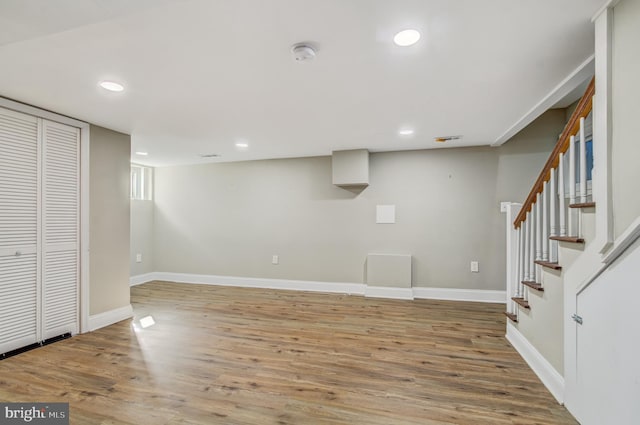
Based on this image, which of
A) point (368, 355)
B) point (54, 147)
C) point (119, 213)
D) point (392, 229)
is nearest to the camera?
point (368, 355)

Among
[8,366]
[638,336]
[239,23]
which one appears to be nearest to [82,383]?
[8,366]

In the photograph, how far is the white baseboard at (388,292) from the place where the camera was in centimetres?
420

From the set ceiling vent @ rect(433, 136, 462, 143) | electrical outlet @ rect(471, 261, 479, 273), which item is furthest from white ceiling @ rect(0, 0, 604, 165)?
electrical outlet @ rect(471, 261, 479, 273)

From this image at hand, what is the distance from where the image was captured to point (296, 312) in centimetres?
364

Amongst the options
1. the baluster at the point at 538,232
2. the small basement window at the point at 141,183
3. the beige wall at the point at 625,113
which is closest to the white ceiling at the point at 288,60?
the beige wall at the point at 625,113

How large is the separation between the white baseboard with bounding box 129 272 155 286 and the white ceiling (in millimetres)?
3040

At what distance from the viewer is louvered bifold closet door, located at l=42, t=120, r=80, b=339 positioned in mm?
2727

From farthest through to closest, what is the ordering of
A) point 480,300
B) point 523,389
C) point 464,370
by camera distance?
point 480,300
point 464,370
point 523,389

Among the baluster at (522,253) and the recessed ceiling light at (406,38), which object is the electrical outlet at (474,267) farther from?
the recessed ceiling light at (406,38)

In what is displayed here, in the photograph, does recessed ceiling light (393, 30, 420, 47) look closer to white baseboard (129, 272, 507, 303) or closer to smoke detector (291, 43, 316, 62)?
smoke detector (291, 43, 316, 62)

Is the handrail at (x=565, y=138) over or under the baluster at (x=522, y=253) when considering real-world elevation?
over

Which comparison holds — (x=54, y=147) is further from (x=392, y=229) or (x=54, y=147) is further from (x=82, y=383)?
(x=392, y=229)

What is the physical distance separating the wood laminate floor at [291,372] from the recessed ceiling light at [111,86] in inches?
88.0

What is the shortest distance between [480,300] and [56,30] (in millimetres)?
4945
